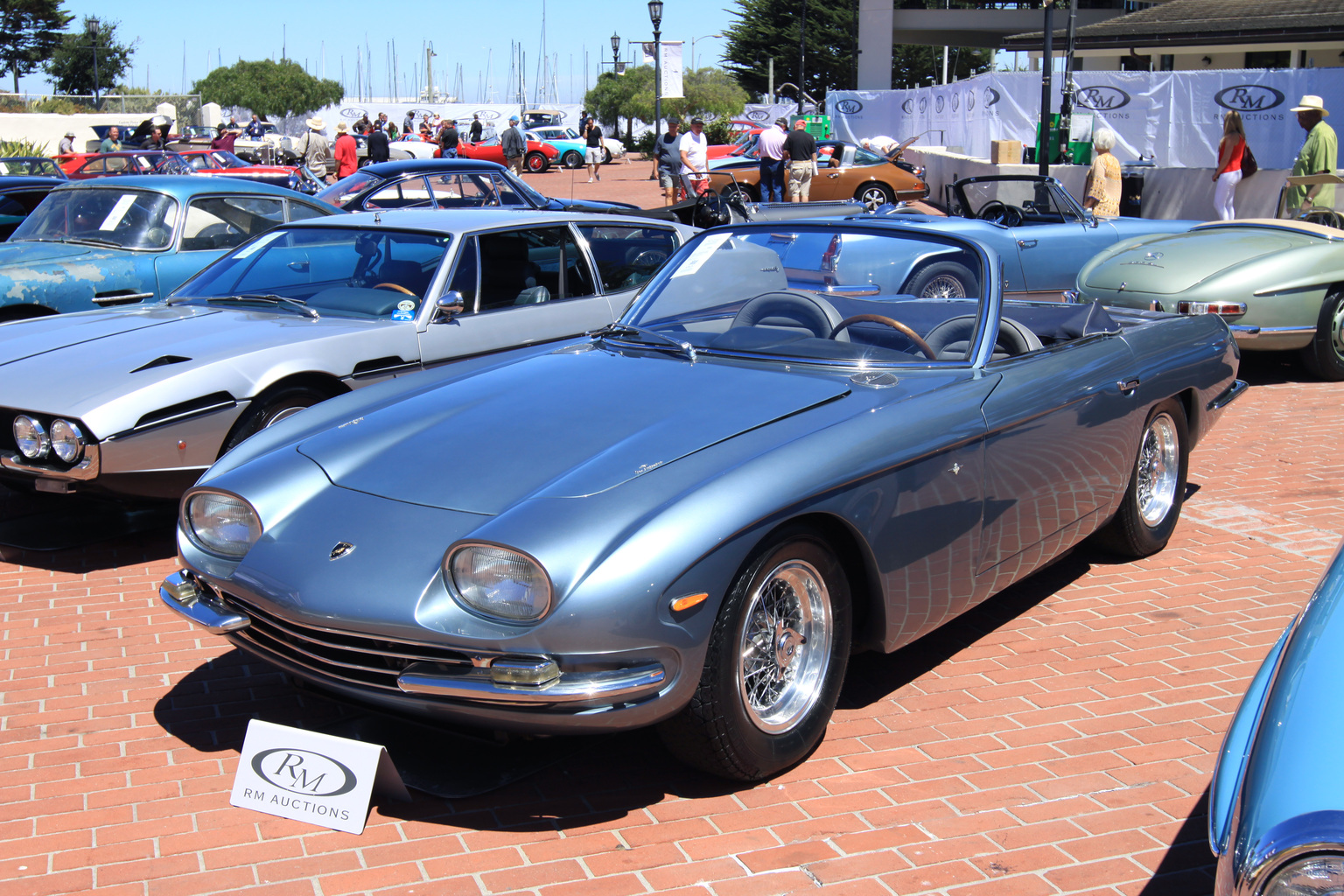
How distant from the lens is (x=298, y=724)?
11.5ft

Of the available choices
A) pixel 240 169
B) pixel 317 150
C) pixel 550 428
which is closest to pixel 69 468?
pixel 550 428

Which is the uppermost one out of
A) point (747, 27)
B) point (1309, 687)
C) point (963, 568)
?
point (747, 27)

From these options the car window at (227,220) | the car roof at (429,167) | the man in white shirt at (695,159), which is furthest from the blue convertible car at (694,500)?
the man in white shirt at (695,159)

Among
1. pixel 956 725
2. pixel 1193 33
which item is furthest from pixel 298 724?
pixel 1193 33

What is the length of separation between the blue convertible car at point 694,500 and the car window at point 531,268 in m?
1.81

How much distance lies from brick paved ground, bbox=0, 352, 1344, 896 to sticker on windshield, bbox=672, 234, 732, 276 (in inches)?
64.7

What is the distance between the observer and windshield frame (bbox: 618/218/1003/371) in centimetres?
379

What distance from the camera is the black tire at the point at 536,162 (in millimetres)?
35625

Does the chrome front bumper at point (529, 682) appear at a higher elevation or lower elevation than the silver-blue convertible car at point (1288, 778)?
lower

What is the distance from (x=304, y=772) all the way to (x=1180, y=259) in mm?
7346

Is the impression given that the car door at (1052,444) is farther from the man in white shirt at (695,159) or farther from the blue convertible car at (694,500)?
the man in white shirt at (695,159)

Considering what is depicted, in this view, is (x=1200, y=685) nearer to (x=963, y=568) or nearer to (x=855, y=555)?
(x=963, y=568)

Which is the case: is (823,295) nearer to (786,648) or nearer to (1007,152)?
(786,648)

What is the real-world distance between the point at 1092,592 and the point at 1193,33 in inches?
949
